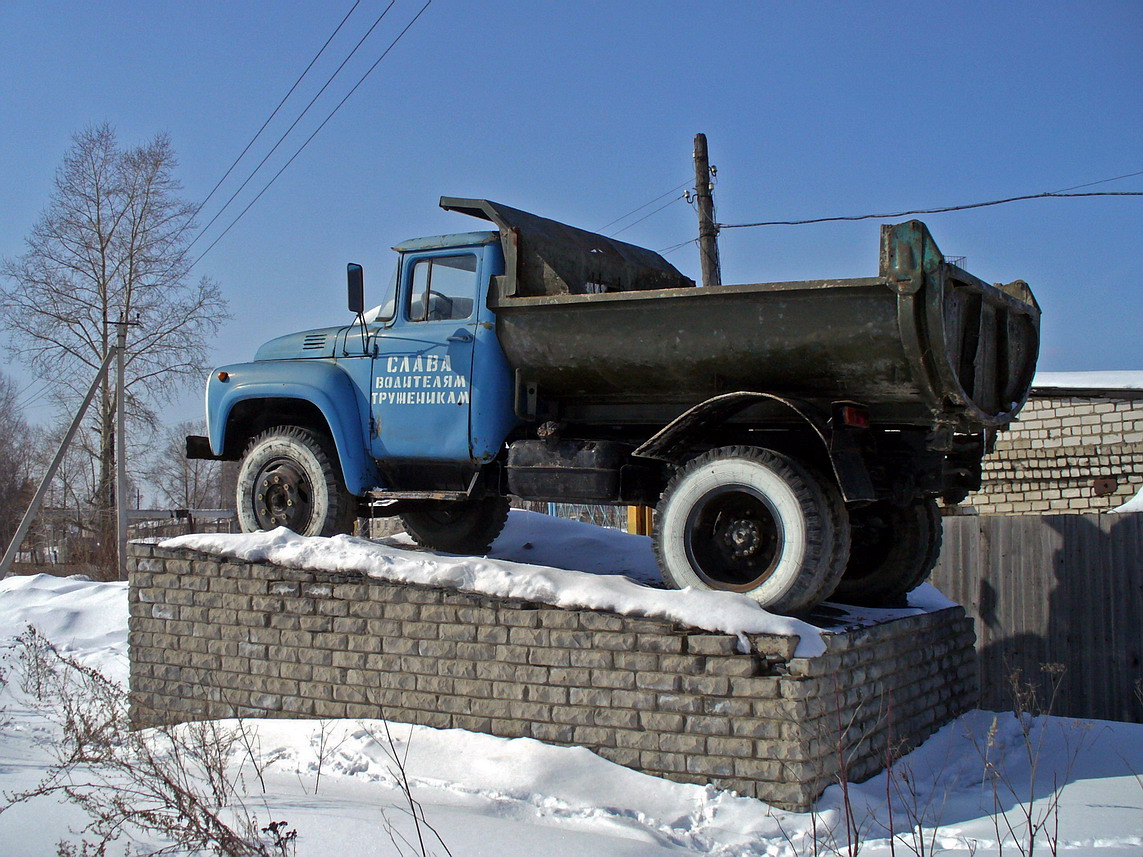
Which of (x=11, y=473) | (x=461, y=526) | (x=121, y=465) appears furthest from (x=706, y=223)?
(x=11, y=473)

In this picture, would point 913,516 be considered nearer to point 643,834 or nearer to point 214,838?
point 643,834

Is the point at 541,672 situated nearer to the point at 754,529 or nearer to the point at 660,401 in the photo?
the point at 754,529

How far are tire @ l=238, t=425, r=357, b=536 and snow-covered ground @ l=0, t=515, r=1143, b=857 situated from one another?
586 mm

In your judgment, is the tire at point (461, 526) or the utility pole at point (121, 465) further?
the utility pole at point (121, 465)

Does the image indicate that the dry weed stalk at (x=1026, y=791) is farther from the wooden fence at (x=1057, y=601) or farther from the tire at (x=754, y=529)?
the tire at (x=754, y=529)

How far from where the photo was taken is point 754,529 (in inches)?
231

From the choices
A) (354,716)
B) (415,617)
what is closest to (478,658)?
(415,617)

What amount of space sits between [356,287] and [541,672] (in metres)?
3.22

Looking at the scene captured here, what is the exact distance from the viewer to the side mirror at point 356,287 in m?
7.14

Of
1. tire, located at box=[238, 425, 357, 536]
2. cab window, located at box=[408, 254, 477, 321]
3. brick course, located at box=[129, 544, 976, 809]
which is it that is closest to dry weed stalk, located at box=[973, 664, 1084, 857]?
brick course, located at box=[129, 544, 976, 809]

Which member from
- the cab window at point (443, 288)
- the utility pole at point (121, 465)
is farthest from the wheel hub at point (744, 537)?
the utility pole at point (121, 465)

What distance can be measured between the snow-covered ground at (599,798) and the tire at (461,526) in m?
1.90

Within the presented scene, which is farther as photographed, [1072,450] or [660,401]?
[1072,450]

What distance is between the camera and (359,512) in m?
7.85
